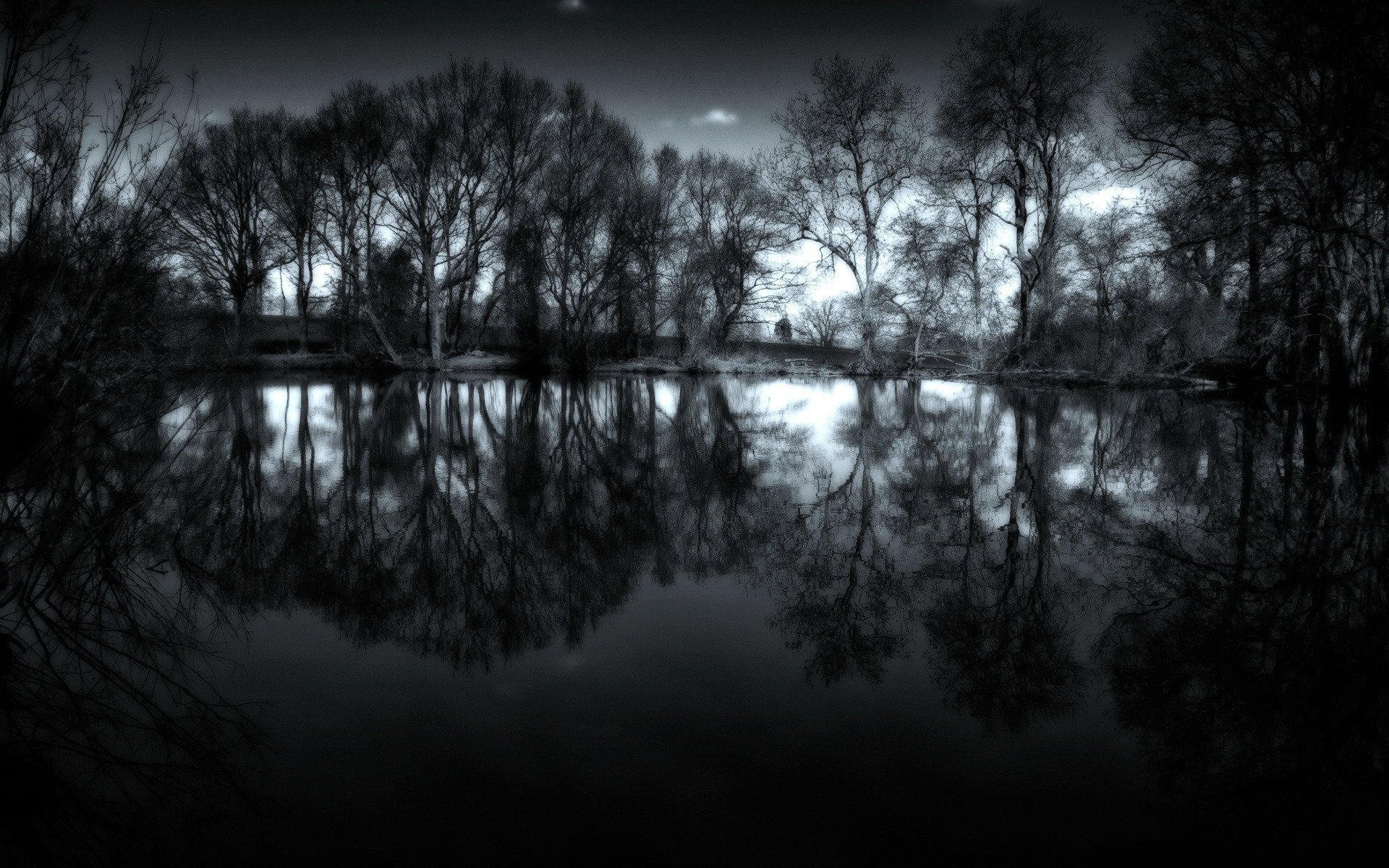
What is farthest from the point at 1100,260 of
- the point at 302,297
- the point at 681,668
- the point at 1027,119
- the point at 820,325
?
the point at 302,297

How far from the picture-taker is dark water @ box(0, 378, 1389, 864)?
1.84m

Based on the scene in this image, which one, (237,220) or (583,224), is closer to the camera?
(583,224)

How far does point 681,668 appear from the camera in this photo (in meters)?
2.73

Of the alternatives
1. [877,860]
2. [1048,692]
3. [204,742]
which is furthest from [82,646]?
[1048,692]

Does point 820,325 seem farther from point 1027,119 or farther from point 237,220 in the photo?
point 237,220

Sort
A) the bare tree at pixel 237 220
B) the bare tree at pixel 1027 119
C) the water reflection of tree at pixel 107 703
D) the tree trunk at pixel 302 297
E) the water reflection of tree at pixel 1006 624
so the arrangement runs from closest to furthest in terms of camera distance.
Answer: the water reflection of tree at pixel 107 703 < the water reflection of tree at pixel 1006 624 < the bare tree at pixel 1027 119 < the bare tree at pixel 237 220 < the tree trunk at pixel 302 297

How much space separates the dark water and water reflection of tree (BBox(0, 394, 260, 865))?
0.01 meters

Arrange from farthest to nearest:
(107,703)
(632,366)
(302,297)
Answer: (302,297), (632,366), (107,703)

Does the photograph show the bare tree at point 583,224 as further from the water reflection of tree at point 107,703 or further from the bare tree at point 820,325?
the water reflection of tree at point 107,703

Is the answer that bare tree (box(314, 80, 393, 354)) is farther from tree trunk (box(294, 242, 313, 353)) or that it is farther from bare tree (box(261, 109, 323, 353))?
tree trunk (box(294, 242, 313, 353))

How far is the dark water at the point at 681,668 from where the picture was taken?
6.04 feet

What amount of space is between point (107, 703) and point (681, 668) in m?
1.86

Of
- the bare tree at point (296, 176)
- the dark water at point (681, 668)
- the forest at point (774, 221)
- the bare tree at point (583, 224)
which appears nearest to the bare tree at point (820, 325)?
the forest at point (774, 221)

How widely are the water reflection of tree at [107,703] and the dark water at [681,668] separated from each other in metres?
0.01
